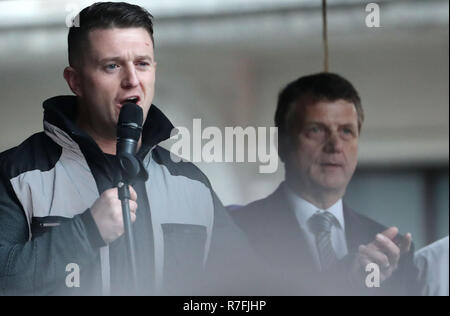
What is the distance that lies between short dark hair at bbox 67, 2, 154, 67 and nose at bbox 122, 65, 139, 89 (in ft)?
A: 0.55

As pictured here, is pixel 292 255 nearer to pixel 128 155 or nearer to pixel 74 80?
pixel 128 155

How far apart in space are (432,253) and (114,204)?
1244 millimetres

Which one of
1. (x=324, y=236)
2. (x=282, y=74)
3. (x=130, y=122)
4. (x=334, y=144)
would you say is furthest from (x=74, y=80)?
(x=324, y=236)

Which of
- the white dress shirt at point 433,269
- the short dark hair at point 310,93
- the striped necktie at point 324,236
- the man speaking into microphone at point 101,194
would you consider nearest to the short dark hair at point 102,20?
the man speaking into microphone at point 101,194

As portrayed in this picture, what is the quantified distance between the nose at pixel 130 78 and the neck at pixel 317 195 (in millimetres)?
706

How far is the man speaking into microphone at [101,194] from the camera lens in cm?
321

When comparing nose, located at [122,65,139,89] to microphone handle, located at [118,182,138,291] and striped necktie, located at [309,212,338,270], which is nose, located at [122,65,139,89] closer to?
microphone handle, located at [118,182,138,291]

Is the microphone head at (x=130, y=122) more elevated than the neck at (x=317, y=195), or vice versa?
the microphone head at (x=130, y=122)

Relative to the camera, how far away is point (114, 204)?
10.3 feet

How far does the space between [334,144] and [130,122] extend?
0.85 meters

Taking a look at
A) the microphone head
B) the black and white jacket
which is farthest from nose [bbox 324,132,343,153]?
the microphone head

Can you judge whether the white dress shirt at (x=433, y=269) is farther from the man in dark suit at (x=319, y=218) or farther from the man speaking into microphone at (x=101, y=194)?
the man speaking into microphone at (x=101, y=194)
